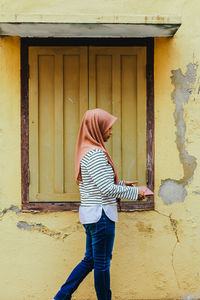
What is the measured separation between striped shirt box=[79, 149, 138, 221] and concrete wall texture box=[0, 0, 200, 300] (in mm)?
797

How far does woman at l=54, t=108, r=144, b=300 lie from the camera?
130 inches

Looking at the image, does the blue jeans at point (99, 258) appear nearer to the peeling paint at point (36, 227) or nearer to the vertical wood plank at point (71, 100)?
the peeling paint at point (36, 227)

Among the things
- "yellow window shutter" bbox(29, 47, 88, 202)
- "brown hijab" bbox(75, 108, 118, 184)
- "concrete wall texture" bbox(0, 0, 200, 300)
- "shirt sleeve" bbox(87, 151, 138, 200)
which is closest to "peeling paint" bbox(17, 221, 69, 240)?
"concrete wall texture" bbox(0, 0, 200, 300)

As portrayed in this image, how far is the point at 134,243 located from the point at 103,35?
6.60 feet

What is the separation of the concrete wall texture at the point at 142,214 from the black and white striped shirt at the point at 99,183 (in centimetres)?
80

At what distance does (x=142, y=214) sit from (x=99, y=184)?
3.31 ft

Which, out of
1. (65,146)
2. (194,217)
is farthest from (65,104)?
(194,217)

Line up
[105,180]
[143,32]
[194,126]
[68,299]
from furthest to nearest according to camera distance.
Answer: [194,126], [143,32], [68,299], [105,180]

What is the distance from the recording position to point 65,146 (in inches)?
164

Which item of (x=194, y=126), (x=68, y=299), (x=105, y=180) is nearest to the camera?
(x=105, y=180)

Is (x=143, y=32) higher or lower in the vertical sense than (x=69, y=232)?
higher

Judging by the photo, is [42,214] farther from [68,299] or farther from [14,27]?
[14,27]

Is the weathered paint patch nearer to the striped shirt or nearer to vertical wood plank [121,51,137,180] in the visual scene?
vertical wood plank [121,51,137,180]

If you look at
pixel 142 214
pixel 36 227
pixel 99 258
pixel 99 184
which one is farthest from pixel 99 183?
pixel 36 227
